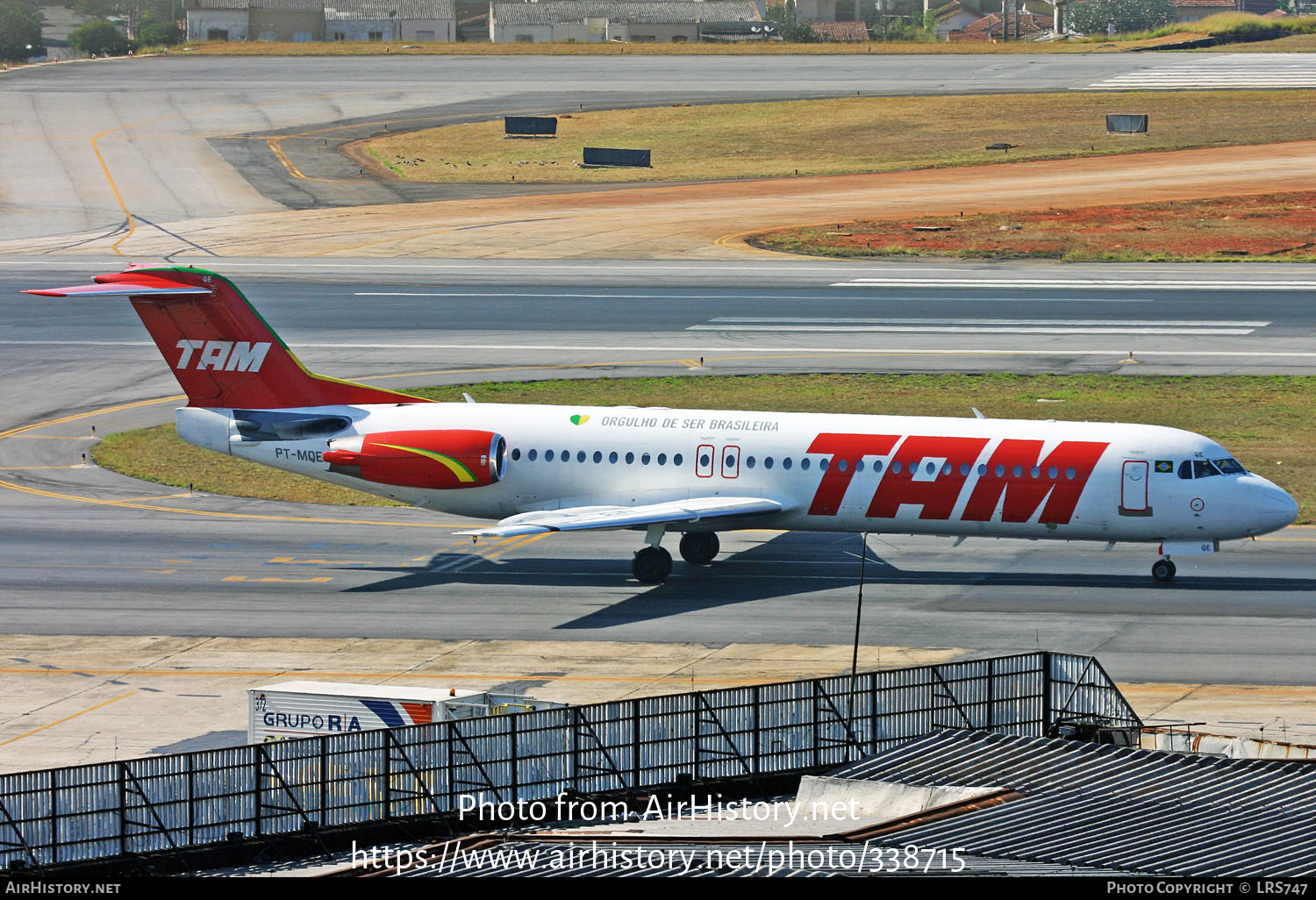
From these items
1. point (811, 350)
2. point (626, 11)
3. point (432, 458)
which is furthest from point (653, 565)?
point (626, 11)

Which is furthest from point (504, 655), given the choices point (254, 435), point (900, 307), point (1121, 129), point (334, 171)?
point (1121, 129)

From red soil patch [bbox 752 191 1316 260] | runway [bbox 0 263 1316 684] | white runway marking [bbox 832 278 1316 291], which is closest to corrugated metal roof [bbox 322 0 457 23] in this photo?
red soil patch [bbox 752 191 1316 260]

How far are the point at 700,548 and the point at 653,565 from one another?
86.2 inches

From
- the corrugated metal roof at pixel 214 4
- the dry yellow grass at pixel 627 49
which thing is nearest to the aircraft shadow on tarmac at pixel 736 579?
the dry yellow grass at pixel 627 49

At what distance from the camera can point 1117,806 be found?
2134 cm

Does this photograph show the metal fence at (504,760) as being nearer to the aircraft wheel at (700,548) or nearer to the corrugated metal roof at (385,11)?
the aircraft wheel at (700,548)

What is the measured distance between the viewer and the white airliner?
130ft

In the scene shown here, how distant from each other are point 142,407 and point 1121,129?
262 feet

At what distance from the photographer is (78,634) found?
37094mm

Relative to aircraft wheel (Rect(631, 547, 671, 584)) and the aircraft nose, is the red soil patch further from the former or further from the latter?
aircraft wheel (Rect(631, 547, 671, 584))

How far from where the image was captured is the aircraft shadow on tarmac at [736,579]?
1553 inches

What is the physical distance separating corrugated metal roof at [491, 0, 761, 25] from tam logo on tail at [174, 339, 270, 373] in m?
154

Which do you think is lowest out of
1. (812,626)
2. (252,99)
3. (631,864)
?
(812,626)

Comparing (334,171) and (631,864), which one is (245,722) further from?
(334,171)
